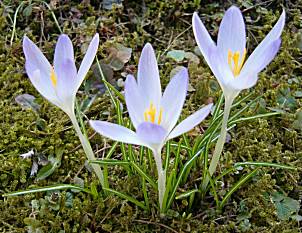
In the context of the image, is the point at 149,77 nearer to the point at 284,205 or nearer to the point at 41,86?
the point at 41,86

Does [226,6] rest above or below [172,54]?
above

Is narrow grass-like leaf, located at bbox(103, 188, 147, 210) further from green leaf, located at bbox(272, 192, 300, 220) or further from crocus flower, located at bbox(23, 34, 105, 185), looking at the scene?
green leaf, located at bbox(272, 192, 300, 220)

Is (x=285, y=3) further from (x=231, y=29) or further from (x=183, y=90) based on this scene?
(x=183, y=90)

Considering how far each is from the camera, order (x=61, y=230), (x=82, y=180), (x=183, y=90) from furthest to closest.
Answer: (x=82, y=180), (x=61, y=230), (x=183, y=90)

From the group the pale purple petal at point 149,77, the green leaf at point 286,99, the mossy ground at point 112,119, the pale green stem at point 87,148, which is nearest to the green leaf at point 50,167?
the mossy ground at point 112,119

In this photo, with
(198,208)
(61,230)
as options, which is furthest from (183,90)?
(61,230)

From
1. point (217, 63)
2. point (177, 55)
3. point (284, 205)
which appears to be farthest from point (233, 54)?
point (177, 55)

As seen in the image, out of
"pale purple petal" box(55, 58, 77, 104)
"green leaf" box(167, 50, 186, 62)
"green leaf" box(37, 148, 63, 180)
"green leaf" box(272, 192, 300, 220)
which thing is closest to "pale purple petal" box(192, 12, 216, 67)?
"pale purple petal" box(55, 58, 77, 104)

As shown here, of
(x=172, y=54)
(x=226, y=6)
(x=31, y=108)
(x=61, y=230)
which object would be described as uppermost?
(x=226, y=6)
